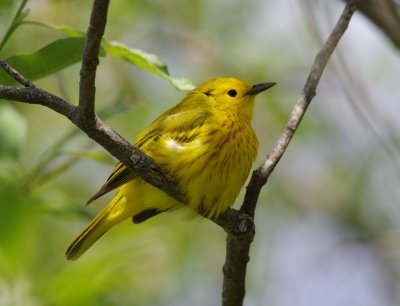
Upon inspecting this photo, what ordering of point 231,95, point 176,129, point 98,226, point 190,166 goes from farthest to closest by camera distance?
point 231,95, point 98,226, point 176,129, point 190,166

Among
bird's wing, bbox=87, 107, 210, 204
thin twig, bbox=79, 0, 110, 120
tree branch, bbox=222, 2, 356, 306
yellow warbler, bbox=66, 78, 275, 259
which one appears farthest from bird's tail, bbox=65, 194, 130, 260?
thin twig, bbox=79, 0, 110, 120

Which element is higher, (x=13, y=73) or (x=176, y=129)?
(x=176, y=129)

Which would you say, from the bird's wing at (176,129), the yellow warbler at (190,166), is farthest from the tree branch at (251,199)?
the bird's wing at (176,129)

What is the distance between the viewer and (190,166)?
4074mm

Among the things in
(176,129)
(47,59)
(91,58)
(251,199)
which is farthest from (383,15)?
(91,58)

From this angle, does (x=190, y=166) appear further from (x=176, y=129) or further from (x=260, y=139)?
(x=260, y=139)

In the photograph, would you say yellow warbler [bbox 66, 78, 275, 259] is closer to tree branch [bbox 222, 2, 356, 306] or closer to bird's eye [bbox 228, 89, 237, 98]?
bird's eye [bbox 228, 89, 237, 98]

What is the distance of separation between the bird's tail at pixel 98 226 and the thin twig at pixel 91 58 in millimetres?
1722

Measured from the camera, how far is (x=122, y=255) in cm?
302

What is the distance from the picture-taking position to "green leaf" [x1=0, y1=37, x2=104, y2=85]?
304 cm

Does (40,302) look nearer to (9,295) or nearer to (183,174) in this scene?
(9,295)

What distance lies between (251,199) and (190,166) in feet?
2.32

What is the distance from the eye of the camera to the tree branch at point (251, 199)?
11.1ft

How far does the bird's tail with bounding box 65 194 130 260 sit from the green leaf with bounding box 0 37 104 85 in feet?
4.67
